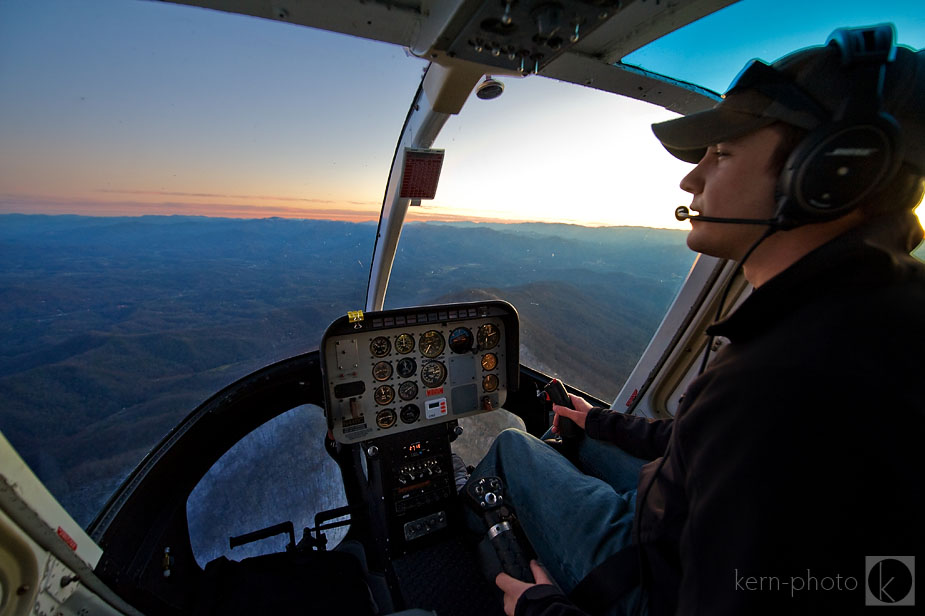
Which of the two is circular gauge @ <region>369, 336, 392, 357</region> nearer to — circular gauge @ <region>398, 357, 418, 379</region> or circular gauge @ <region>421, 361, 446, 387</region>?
circular gauge @ <region>398, 357, 418, 379</region>

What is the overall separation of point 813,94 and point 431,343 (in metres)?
1.83

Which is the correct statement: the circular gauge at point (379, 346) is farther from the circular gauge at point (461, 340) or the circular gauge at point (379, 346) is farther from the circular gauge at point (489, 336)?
the circular gauge at point (489, 336)

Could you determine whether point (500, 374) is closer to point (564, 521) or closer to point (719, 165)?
point (564, 521)

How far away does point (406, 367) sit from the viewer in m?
2.12

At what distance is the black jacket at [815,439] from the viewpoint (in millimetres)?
435

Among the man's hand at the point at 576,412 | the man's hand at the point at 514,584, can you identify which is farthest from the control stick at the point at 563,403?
the man's hand at the point at 514,584

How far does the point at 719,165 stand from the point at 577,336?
197 centimetres

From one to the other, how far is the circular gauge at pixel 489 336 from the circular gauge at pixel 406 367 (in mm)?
459

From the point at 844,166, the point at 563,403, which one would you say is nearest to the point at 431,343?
the point at 563,403

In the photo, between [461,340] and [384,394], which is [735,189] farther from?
[384,394]

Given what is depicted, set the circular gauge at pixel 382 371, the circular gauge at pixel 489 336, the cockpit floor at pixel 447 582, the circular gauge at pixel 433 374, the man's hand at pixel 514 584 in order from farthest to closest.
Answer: the circular gauge at pixel 489 336 < the circular gauge at pixel 433 374 < the circular gauge at pixel 382 371 < the cockpit floor at pixel 447 582 < the man's hand at pixel 514 584

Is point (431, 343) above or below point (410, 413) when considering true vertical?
above

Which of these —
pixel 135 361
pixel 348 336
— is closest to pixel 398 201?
pixel 348 336

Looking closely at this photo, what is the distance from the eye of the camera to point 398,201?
7.26ft
